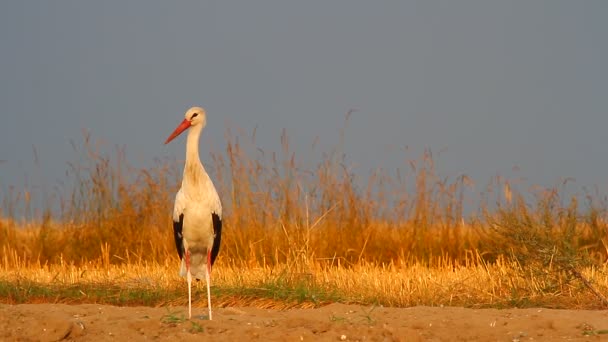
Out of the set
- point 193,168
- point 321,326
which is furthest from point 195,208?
point 321,326

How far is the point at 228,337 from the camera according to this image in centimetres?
669

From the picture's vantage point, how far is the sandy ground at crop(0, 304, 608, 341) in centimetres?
673

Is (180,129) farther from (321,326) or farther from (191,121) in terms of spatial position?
(321,326)

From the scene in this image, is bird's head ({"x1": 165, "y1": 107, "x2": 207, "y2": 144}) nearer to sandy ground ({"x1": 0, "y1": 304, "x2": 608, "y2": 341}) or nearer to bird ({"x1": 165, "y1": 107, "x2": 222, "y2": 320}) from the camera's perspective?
bird ({"x1": 165, "y1": 107, "x2": 222, "y2": 320})

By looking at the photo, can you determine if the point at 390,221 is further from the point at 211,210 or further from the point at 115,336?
the point at 115,336

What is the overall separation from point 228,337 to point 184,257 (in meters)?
1.70

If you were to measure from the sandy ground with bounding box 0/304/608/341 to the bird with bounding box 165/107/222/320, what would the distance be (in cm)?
62

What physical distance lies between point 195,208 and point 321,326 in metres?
1.59

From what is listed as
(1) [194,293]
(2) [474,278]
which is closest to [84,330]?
(1) [194,293]

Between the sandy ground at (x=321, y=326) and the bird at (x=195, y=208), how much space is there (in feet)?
2.04

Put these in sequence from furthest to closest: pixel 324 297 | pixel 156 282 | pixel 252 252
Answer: pixel 252 252
pixel 156 282
pixel 324 297

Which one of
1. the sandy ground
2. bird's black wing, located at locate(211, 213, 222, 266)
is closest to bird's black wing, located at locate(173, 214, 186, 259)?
bird's black wing, located at locate(211, 213, 222, 266)

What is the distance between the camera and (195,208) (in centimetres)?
782

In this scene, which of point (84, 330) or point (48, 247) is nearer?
point (84, 330)
